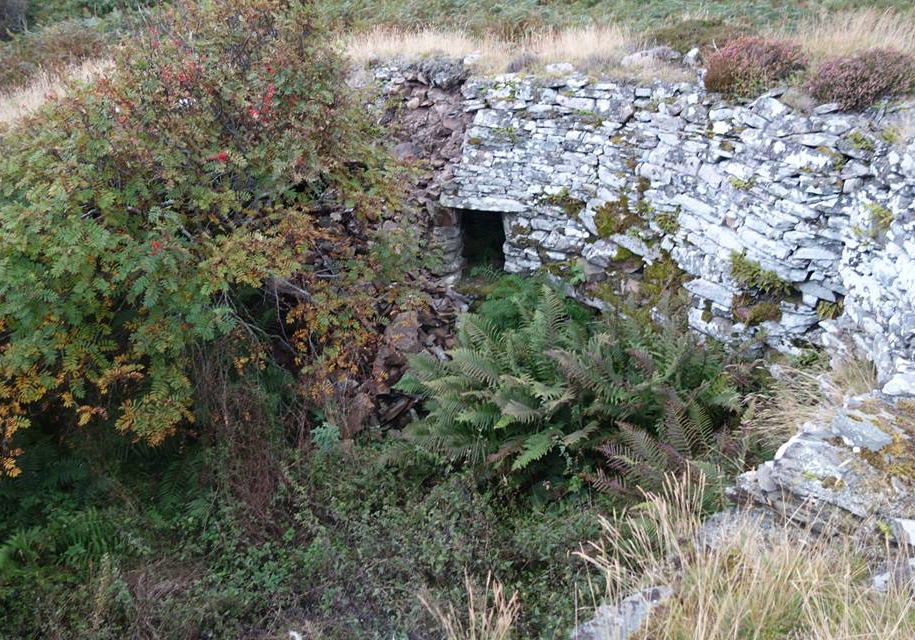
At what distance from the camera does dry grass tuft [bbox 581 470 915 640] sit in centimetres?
296

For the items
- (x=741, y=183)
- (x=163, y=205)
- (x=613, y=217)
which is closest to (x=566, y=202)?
(x=613, y=217)

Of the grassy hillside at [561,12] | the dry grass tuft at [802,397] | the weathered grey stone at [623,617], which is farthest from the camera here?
the grassy hillside at [561,12]

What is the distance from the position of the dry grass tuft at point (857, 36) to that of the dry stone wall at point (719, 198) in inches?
41.6

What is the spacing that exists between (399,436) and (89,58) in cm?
994

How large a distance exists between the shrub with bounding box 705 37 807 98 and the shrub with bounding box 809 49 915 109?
1.75ft

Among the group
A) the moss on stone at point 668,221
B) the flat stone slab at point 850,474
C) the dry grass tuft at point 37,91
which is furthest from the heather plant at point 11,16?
the flat stone slab at point 850,474

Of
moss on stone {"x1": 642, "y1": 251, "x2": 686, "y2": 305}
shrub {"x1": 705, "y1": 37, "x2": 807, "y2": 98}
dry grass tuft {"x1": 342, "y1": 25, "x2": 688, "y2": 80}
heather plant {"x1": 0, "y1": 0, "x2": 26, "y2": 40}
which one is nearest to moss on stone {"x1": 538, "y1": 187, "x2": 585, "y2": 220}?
moss on stone {"x1": 642, "y1": 251, "x2": 686, "y2": 305}

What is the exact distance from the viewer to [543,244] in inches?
322

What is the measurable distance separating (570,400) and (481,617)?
7.52 ft

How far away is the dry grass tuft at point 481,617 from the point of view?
130 inches

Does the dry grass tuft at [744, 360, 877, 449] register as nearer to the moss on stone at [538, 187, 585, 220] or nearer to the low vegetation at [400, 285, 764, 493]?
the low vegetation at [400, 285, 764, 493]

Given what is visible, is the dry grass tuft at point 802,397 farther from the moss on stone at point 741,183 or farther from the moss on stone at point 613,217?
the moss on stone at point 613,217

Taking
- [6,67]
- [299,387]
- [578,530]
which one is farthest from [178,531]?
[6,67]

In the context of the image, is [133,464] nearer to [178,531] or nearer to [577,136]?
[178,531]
